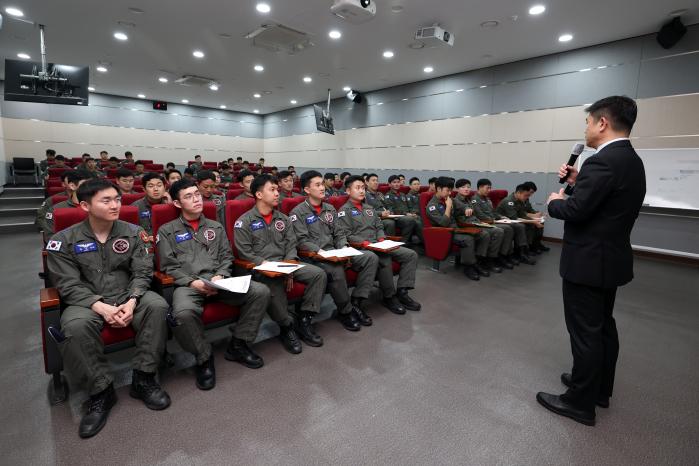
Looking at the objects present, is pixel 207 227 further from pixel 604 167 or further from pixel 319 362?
pixel 604 167

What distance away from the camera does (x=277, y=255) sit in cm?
277

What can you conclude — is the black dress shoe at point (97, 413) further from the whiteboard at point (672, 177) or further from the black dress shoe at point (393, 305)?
the whiteboard at point (672, 177)

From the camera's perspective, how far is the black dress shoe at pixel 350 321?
9.24 ft

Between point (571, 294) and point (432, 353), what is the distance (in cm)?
105

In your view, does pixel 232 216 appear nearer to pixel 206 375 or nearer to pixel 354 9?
pixel 206 375

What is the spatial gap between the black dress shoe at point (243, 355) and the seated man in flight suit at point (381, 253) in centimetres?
133

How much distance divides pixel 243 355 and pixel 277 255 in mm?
804

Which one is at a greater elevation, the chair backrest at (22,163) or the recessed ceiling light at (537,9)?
the recessed ceiling light at (537,9)

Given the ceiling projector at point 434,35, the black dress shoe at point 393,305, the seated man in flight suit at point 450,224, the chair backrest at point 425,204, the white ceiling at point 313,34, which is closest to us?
the black dress shoe at point 393,305

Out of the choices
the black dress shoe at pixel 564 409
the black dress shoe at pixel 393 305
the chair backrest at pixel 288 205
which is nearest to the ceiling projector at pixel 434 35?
the chair backrest at pixel 288 205

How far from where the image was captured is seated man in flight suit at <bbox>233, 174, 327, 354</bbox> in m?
2.48

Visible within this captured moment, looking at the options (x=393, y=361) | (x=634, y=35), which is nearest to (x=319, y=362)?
(x=393, y=361)

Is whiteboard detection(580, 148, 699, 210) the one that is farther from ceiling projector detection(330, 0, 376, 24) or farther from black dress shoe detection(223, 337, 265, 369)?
black dress shoe detection(223, 337, 265, 369)

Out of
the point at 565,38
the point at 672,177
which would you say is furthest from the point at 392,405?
the point at 565,38
